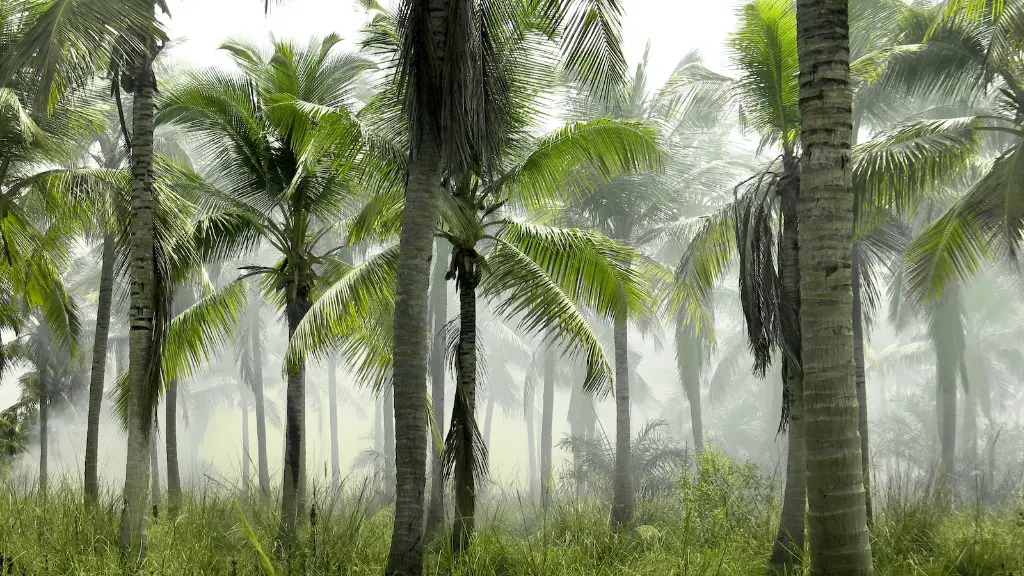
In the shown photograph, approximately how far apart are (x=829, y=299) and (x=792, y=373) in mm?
3943

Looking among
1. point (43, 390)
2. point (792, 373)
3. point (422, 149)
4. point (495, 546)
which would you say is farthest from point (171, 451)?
point (792, 373)

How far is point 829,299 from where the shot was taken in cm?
536

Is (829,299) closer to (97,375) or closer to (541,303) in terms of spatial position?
(541,303)

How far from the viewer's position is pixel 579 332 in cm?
952

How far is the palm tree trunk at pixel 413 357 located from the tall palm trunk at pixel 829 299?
10.3ft

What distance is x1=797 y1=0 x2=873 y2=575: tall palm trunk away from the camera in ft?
16.9

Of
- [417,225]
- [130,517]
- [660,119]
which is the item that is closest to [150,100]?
[417,225]

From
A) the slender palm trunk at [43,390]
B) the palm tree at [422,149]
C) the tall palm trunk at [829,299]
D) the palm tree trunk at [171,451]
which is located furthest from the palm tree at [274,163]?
the slender palm trunk at [43,390]

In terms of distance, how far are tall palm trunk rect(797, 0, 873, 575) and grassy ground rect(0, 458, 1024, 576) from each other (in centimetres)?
73

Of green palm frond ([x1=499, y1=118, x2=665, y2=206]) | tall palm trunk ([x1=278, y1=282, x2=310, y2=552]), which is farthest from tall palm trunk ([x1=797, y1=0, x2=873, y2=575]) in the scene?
tall palm trunk ([x1=278, y1=282, x2=310, y2=552])

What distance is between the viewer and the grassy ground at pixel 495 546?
6.17 m

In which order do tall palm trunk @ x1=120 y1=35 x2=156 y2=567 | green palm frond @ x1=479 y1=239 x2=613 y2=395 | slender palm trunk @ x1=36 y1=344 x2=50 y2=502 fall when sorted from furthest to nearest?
slender palm trunk @ x1=36 y1=344 x2=50 y2=502
green palm frond @ x1=479 y1=239 x2=613 y2=395
tall palm trunk @ x1=120 y1=35 x2=156 y2=567

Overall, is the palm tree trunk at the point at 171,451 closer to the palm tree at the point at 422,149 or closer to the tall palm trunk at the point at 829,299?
the palm tree at the point at 422,149

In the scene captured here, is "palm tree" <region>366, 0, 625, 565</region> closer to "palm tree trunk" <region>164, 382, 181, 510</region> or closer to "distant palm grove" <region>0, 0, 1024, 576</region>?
"distant palm grove" <region>0, 0, 1024, 576</region>
